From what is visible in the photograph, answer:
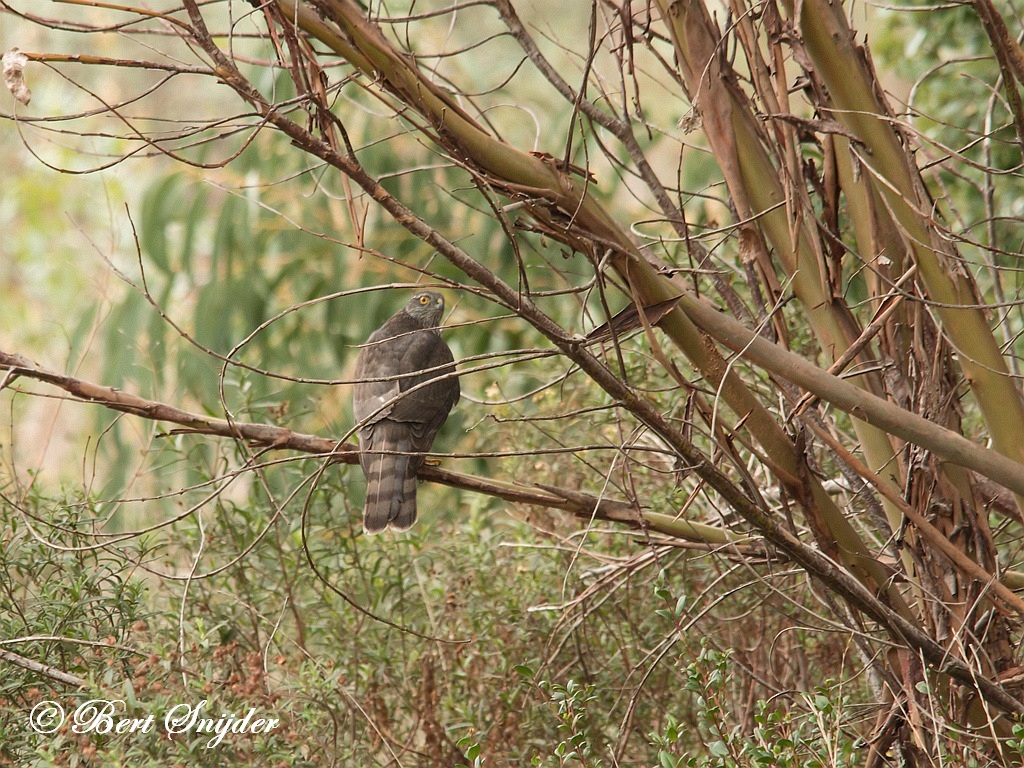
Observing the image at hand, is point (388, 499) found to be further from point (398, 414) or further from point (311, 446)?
point (311, 446)

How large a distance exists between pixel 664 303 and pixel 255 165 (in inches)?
170

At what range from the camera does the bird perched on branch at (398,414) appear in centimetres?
335

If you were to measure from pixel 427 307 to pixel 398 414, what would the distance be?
1269 millimetres

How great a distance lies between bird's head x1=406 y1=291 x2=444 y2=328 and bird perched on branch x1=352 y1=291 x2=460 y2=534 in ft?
0.21

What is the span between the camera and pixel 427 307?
484 centimetres

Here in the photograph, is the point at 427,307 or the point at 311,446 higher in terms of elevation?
the point at 427,307

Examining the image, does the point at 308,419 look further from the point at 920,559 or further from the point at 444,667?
the point at 920,559

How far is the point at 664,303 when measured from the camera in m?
1.94

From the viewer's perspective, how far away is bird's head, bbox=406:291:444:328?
15.7 feet

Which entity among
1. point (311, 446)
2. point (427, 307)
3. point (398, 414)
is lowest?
point (311, 446)

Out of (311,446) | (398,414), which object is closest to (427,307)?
(398,414)

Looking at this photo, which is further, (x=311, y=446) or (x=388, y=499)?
(x=388, y=499)

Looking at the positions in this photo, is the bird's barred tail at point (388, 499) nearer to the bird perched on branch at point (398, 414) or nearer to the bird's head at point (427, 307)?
the bird perched on branch at point (398, 414)

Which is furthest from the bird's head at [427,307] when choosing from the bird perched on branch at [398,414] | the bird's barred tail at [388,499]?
the bird's barred tail at [388,499]
